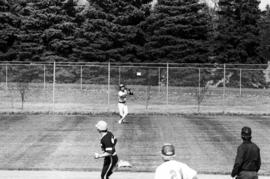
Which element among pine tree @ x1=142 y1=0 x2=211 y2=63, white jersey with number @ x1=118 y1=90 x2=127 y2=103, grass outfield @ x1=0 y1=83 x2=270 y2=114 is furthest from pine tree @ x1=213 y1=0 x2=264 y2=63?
white jersey with number @ x1=118 y1=90 x2=127 y2=103

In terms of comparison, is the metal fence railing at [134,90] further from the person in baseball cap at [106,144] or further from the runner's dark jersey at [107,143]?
the runner's dark jersey at [107,143]

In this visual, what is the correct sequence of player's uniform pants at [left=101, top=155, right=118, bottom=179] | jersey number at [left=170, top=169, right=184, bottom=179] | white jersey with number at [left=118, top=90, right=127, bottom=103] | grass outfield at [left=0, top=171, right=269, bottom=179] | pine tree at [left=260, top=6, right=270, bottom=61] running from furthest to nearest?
pine tree at [left=260, top=6, right=270, bottom=61] < white jersey with number at [left=118, top=90, right=127, bottom=103] < grass outfield at [left=0, top=171, right=269, bottom=179] < player's uniform pants at [left=101, top=155, right=118, bottom=179] < jersey number at [left=170, top=169, right=184, bottom=179]

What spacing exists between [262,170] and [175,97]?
21.5 metres

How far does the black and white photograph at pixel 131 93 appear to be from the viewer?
1524cm

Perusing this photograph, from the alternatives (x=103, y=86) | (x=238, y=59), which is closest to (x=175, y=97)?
(x=103, y=86)

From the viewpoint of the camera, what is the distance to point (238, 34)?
5197 cm

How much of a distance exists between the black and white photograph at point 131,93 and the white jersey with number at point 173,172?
1 cm

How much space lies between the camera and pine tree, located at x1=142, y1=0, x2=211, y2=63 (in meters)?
48.2

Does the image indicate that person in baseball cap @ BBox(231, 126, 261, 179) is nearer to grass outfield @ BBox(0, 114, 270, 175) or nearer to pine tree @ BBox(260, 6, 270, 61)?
grass outfield @ BBox(0, 114, 270, 175)

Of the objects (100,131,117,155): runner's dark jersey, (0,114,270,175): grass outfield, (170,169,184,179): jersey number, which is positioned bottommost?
(0,114,270,175): grass outfield

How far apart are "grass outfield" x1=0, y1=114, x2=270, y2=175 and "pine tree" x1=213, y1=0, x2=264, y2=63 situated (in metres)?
22.6

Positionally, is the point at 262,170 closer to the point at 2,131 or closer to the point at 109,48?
the point at 2,131

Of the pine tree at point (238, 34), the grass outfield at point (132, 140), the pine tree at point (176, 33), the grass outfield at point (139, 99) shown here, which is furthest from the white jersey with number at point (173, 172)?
the pine tree at point (238, 34)

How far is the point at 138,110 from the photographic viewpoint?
1257 inches
